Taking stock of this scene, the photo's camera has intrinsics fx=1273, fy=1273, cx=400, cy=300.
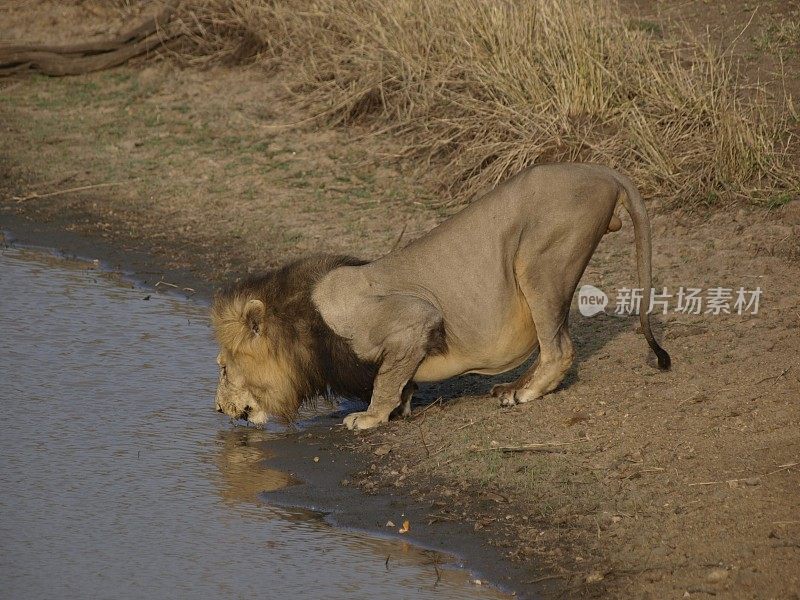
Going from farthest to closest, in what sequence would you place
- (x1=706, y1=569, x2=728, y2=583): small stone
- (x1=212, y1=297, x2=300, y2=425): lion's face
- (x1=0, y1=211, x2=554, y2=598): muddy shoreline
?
(x1=212, y1=297, x2=300, y2=425): lion's face
(x1=0, y1=211, x2=554, y2=598): muddy shoreline
(x1=706, y1=569, x2=728, y2=583): small stone

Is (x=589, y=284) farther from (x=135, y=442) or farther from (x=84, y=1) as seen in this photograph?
(x=84, y=1)

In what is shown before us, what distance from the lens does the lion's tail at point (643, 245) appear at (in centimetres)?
614

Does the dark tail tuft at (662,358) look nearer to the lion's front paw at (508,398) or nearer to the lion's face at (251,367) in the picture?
the lion's front paw at (508,398)

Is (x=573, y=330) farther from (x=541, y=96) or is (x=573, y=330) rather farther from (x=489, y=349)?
(x=541, y=96)

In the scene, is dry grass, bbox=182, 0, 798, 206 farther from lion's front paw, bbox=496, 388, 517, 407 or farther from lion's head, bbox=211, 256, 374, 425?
lion's head, bbox=211, 256, 374, 425

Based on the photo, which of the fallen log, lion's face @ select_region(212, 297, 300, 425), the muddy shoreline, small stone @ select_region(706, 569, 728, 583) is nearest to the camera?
small stone @ select_region(706, 569, 728, 583)

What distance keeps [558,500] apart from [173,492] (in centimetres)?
171

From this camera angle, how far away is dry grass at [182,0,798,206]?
8.63 metres

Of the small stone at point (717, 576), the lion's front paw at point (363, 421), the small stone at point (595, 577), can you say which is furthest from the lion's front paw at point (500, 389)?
the small stone at point (717, 576)

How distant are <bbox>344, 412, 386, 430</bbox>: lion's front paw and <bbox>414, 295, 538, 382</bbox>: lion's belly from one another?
29 cm

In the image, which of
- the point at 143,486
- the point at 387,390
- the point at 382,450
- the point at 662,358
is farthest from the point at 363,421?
the point at 662,358

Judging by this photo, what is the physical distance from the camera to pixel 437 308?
20.2 ft

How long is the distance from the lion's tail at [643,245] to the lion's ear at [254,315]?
1.83 m

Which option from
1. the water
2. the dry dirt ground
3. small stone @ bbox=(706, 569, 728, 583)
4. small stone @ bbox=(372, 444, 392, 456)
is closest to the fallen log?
the dry dirt ground
